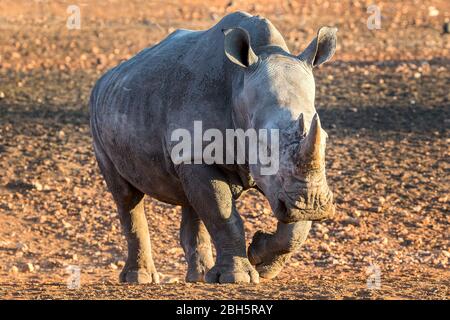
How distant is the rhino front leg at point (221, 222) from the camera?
895 cm

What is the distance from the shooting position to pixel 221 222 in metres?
8.98

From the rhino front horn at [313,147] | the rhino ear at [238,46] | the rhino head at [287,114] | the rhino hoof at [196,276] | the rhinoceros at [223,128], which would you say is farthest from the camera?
the rhino hoof at [196,276]

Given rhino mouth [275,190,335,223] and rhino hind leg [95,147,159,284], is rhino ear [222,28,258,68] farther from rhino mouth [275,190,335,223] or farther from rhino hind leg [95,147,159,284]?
rhino hind leg [95,147,159,284]

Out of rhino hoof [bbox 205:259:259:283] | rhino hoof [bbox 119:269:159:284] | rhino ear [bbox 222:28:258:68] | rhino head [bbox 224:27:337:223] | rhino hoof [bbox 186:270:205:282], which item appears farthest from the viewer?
rhino hoof [bbox 119:269:159:284]

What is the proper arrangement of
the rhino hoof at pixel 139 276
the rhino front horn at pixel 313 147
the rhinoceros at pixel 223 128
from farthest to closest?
the rhino hoof at pixel 139 276, the rhinoceros at pixel 223 128, the rhino front horn at pixel 313 147

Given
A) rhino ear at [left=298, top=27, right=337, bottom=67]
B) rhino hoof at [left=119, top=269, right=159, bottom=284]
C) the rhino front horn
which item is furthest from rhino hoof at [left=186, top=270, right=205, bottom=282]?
the rhino front horn

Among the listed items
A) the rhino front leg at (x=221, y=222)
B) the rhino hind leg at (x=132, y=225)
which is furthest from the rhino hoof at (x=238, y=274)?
the rhino hind leg at (x=132, y=225)

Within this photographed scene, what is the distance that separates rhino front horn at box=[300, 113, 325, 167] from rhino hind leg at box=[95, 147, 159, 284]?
2945mm

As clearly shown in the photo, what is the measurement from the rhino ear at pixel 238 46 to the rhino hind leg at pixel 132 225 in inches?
85.1

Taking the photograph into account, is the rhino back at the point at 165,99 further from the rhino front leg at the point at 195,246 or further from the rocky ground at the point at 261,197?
the rocky ground at the point at 261,197

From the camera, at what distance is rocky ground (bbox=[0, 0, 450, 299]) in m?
10.6
